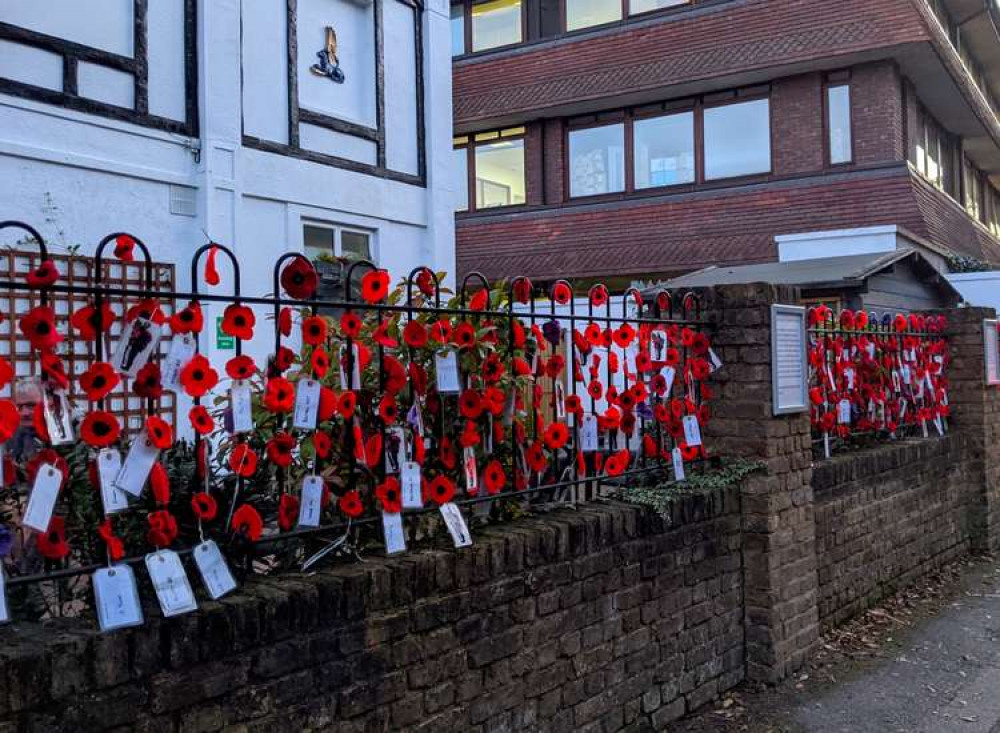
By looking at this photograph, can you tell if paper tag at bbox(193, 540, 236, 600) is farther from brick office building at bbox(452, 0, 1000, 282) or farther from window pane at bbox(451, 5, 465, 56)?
window pane at bbox(451, 5, 465, 56)

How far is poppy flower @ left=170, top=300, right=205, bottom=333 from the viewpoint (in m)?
Answer: 2.79

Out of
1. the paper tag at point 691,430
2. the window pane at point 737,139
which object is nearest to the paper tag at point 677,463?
the paper tag at point 691,430

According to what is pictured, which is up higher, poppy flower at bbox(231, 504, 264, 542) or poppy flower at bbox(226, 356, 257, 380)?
poppy flower at bbox(226, 356, 257, 380)

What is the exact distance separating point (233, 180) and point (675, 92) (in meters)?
10.7

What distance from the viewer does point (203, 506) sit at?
2836 mm

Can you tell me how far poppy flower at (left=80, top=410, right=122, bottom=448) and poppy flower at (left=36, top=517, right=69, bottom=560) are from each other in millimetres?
238

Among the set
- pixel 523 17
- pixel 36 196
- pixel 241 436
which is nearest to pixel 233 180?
pixel 36 196

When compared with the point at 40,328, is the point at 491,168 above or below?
above

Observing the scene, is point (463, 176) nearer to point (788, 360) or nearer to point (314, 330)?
point (788, 360)

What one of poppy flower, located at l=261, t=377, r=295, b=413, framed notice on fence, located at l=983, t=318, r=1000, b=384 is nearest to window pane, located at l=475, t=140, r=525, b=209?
framed notice on fence, located at l=983, t=318, r=1000, b=384

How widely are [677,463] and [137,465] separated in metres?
2.95

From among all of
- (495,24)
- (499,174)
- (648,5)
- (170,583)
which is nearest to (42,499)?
(170,583)

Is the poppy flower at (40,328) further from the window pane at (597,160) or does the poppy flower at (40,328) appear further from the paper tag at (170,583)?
the window pane at (597,160)

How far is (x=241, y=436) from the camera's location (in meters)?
3.03
